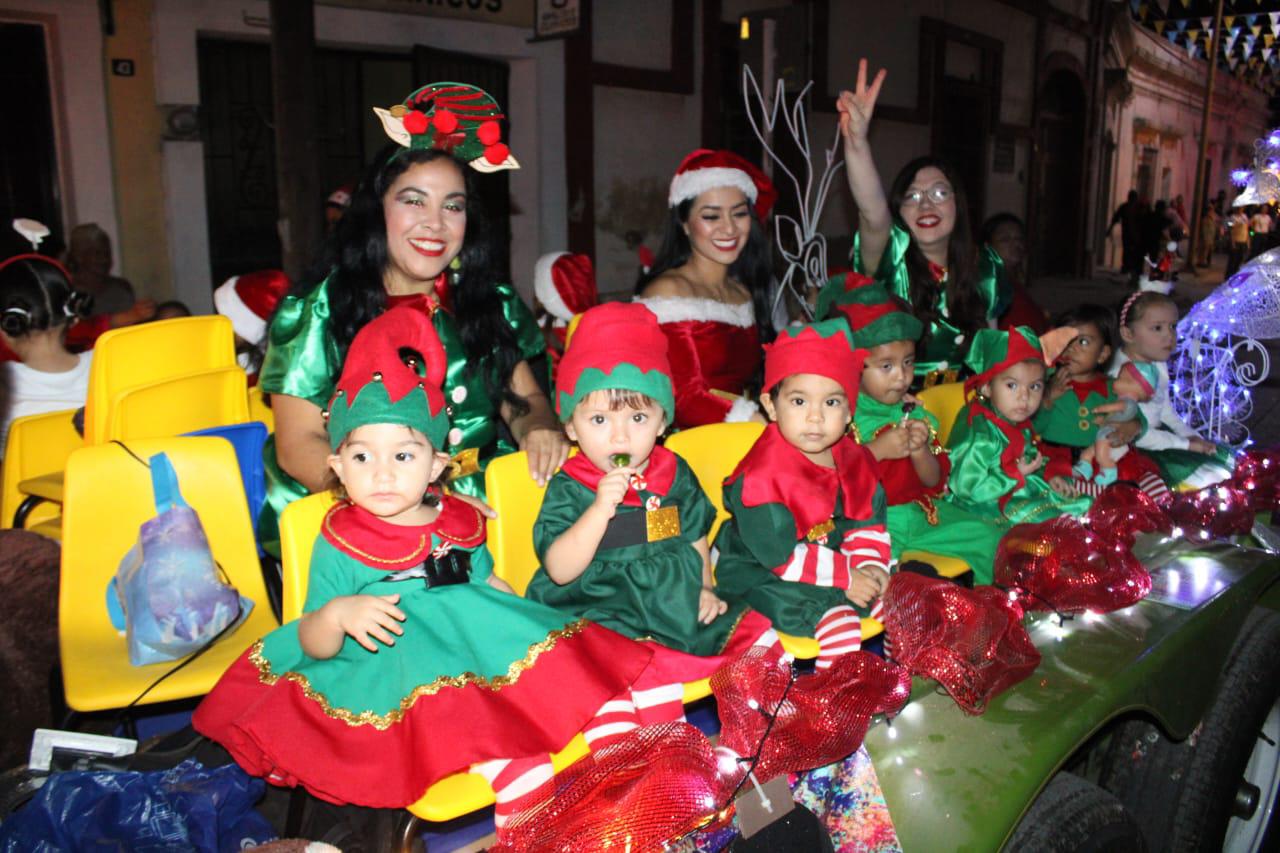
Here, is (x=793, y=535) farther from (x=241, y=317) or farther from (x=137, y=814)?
(x=241, y=317)

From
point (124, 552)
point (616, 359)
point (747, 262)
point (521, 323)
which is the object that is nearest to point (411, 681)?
point (616, 359)

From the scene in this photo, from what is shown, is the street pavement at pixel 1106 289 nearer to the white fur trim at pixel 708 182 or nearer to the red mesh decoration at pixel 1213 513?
the red mesh decoration at pixel 1213 513

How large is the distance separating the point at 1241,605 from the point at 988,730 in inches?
44.5

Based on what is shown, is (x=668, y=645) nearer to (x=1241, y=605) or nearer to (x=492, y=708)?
(x=492, y=708)

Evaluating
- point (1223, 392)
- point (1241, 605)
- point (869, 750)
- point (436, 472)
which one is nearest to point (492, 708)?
point (436, 472)

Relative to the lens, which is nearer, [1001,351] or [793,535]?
[793,535]

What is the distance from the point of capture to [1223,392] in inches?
174

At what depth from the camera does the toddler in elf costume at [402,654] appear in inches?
73.5

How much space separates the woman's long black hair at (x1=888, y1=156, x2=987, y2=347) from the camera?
161 inches

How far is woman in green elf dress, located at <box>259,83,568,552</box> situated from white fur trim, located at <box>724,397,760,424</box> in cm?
87

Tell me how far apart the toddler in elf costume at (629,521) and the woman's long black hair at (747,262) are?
4.90 feet

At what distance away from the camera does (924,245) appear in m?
4.10

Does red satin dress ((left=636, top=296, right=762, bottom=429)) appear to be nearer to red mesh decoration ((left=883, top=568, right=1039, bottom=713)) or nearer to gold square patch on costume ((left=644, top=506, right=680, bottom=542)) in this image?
gold square patch on costume ((left=644, top=506, right=680, bottom=542))

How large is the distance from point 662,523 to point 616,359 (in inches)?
17.2
